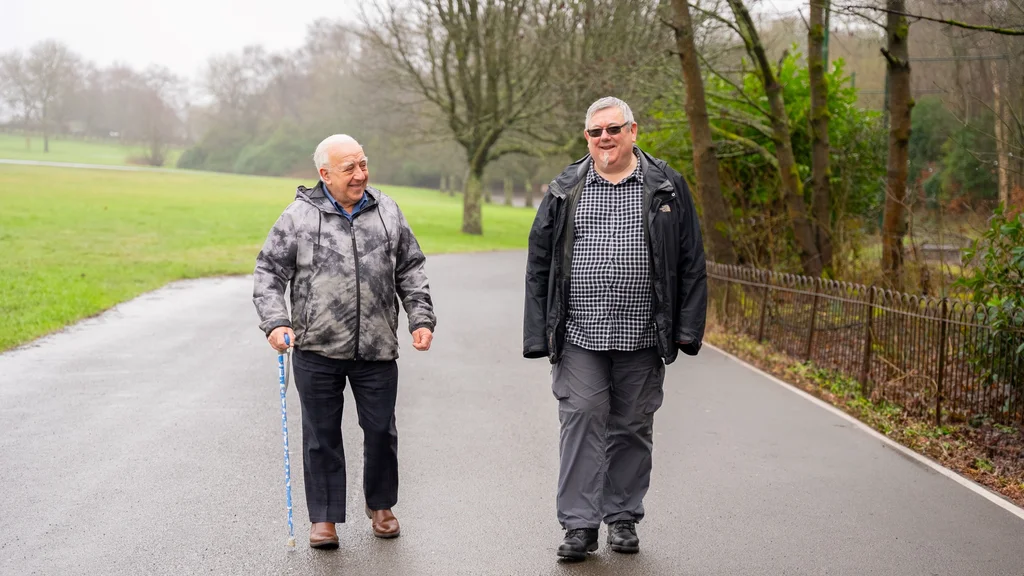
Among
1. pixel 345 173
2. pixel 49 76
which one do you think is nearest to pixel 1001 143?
pixel 345 173

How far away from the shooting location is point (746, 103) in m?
15.8

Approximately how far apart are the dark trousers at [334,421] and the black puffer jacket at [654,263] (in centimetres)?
70

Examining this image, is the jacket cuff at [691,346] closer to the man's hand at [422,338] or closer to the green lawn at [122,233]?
the man's hand at [422,338]

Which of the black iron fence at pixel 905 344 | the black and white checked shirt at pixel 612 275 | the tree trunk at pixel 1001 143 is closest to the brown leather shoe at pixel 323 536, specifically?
the black and white checked shirt at pixel 612 275

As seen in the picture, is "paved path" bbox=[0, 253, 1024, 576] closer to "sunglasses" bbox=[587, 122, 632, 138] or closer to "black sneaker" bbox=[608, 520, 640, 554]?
"black sneaker" bbox=[608, 520, 640, 554]

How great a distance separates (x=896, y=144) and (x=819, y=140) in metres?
1.58

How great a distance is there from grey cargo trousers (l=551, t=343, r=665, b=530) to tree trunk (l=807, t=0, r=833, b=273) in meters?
9.53

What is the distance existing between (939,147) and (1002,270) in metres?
32.7

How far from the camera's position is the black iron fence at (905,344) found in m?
7.54

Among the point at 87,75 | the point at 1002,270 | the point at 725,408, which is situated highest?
the point at 87,75

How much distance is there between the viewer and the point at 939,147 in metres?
38.0

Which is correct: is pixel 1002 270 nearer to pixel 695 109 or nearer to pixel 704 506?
pixel 704 506

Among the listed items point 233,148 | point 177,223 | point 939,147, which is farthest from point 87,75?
point 939,147

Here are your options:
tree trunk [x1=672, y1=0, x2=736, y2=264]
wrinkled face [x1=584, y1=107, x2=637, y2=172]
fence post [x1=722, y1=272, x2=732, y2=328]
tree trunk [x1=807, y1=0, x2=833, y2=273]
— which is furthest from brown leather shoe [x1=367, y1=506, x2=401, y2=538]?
tree trunk [x1=672, y1=0, x2=736, y2=264]
